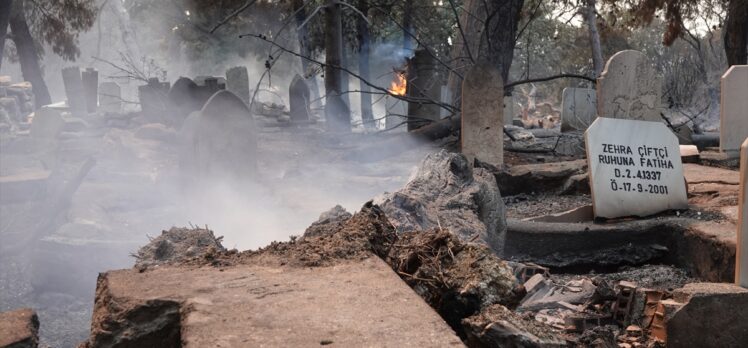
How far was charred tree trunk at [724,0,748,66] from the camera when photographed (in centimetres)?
1395

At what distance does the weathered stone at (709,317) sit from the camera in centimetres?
386

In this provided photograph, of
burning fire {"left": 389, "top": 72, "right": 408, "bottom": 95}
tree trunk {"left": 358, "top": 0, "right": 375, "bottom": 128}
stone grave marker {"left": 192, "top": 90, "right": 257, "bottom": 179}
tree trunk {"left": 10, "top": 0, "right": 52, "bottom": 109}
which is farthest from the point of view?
tree trunk {"left": 10, "top": 0, "right": 52, "bottom": 109}

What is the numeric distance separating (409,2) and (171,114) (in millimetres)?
7837

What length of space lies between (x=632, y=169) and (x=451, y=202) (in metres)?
2.12

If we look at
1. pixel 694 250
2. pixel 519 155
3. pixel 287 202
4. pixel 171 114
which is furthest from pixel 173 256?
pixel 171 114

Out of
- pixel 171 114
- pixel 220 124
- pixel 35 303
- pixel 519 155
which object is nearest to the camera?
pixel 35 303

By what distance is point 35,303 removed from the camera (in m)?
8.72

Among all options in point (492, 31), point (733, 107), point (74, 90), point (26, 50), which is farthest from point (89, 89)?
point (733, 107)

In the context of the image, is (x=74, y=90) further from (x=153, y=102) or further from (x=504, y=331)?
(x=504, y=331)

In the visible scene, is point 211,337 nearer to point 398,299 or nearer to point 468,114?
point 398,299

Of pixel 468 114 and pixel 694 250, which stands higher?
pixel 468 114

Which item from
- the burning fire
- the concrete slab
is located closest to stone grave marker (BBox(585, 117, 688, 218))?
the concrete slab

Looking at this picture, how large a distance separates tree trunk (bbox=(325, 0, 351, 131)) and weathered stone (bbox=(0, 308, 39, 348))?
468 inches

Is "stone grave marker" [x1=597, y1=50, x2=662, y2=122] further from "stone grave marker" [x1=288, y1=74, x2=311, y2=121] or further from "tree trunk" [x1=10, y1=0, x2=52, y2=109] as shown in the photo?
"tree trunk" [x1=10, y1=0, x2=52, y2=109]
